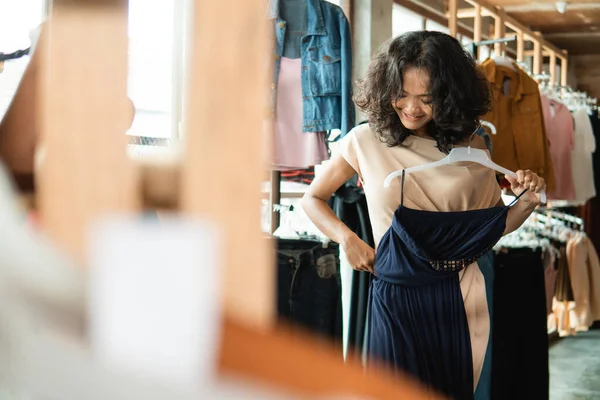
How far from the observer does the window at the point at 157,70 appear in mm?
465

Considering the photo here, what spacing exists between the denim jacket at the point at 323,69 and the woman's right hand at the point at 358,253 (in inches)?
35.4

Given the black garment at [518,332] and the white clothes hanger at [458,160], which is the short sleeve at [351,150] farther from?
the black garment at [518,332]

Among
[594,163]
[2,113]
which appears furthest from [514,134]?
[2,113]

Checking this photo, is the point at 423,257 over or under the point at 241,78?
under

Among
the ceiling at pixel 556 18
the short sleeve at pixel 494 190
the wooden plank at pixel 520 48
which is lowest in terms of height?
the short sleeve at pixel 494 190

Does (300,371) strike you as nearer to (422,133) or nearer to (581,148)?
(422,133)

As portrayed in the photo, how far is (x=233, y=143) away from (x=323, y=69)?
93.2 inches

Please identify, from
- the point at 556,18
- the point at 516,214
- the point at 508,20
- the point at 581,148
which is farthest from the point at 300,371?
the point at 556,18

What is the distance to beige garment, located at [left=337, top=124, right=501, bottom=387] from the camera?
1830mm

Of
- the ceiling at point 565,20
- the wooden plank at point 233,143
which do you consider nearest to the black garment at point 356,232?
the wooden plank at point 233,143

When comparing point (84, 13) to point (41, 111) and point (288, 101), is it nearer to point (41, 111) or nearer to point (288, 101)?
point (41, 111)

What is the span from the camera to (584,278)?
445 centimetres

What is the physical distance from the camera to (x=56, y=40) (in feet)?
1.28

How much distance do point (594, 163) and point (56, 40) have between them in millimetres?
5039
